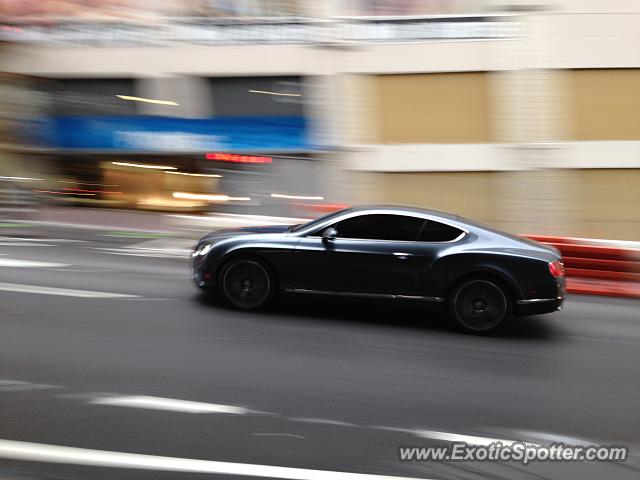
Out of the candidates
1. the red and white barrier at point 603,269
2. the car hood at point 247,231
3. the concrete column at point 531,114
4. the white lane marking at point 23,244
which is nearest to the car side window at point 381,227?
the car hood at point 247,231

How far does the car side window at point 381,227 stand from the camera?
24.9ft

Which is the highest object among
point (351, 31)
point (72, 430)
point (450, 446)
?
point (351, 31)

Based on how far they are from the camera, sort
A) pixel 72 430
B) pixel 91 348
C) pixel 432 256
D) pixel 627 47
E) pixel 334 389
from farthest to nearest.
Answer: pixel 627 47 < pixel 432 256 < pixel 91 348 < pixel 334 389 < pixel 72 430

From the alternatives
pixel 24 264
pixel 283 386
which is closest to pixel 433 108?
pixel 24 264

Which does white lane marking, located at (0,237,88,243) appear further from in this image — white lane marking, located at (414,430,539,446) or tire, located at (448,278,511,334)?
white lane marking, located at (414,430,539,446)

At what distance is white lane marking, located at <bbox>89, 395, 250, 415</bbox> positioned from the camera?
497cm

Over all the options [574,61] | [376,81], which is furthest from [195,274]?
[574,61]

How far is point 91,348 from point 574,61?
14.9m

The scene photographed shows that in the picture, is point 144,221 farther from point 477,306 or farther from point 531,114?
point 477,306

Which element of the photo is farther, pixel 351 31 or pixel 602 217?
pixel 351 31

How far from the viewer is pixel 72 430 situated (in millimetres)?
4531

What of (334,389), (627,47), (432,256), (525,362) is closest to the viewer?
(334,389)

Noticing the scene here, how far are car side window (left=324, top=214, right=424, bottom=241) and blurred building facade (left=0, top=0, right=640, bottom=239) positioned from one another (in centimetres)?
903

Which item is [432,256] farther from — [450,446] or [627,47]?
[627,47]
